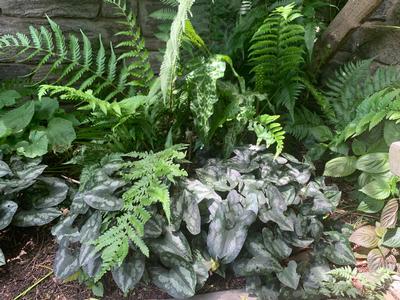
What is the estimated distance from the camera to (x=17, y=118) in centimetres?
210

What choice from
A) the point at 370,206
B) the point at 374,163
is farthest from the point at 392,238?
the point at 374,163

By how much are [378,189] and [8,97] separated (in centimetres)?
185

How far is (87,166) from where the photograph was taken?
1906mm

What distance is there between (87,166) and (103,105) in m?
0.28

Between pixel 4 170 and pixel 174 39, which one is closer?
pixel 174 39

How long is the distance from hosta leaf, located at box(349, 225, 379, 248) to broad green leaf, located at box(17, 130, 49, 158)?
57.3 inches

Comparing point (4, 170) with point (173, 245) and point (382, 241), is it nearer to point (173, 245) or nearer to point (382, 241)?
point (173, 245)

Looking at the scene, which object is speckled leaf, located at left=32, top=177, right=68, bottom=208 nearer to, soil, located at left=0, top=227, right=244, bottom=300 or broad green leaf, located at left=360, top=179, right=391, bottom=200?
soil, located at left=0, top=227, right=244, bottom=300

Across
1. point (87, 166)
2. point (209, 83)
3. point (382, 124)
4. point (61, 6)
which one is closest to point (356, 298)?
point (382, 124)

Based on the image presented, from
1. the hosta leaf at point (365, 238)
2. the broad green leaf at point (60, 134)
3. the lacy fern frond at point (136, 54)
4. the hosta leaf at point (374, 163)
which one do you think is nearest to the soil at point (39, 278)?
the broad green leaf at point (60, 134)

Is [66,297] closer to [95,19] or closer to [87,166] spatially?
[87,166]

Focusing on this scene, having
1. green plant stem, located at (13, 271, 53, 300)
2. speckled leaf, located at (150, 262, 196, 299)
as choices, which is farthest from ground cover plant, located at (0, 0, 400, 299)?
green plant stem, located at (13, 271, 53, 300)

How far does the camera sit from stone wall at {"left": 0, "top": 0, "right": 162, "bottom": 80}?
229cm

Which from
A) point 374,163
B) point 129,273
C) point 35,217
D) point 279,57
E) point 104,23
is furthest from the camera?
point 104,23
